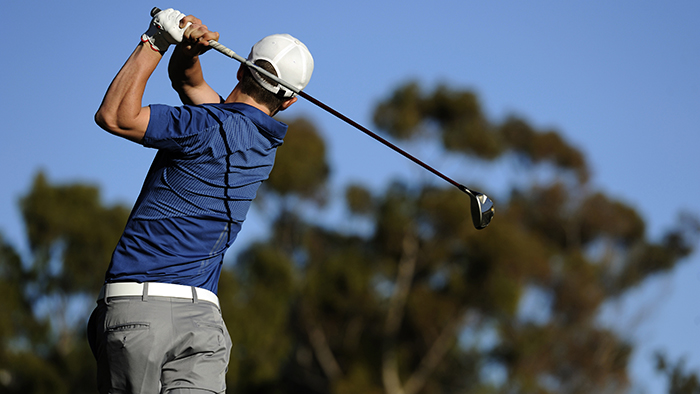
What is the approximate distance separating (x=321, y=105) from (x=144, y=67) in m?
0.86

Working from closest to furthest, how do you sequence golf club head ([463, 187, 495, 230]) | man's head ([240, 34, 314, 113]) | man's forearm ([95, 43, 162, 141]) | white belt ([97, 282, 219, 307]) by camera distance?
→ man's forearm ([95, 43, 162, 141]) → white belt ([97, 282, 219, 307]) → man's head ([240, 34, 314, 113]) → golf club head ([463, 187, 495, 230])

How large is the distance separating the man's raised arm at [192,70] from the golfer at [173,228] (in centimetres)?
1

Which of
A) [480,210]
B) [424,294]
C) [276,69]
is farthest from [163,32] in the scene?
[424,294]

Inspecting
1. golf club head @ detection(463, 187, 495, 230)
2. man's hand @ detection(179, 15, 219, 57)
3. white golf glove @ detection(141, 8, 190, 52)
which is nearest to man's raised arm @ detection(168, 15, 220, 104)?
man's hand @ detection(179, 15, 219, 57)

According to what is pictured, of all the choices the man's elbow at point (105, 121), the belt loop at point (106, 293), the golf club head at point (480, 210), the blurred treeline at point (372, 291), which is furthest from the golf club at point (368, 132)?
the blurred treeline at point (372, 291)

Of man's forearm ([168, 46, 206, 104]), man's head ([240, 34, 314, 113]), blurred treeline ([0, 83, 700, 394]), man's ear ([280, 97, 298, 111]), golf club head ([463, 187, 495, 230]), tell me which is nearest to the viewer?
man's head ([240, 34, 314, 113])

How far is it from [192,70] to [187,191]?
2.60ft

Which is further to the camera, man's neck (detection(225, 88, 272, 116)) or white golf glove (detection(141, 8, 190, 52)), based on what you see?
man's neck (detection(225, 88, 272, 116))

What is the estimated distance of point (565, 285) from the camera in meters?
28.4

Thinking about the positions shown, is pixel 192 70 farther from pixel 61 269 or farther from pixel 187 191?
pixel 61 269

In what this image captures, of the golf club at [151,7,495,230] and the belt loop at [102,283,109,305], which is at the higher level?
the golf club at [151,7,495,230]

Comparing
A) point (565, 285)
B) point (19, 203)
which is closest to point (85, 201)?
point (19, 203)

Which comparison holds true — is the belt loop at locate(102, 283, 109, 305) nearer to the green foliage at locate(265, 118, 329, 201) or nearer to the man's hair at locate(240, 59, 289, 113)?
the man's hair at locate(240, 59, 289, 113)

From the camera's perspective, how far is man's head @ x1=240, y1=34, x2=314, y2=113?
307 cm
